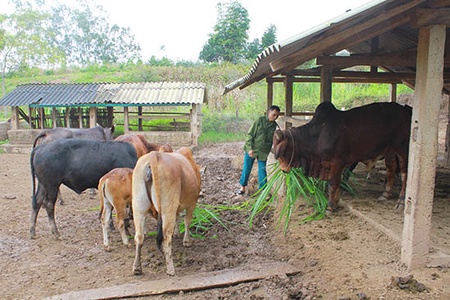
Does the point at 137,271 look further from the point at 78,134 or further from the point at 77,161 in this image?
the point at 78,134

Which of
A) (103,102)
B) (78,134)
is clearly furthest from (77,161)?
(103,102)

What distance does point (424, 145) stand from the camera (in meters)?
3.56

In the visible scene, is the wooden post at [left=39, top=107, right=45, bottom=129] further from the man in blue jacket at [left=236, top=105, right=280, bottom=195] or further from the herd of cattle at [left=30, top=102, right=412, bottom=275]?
the man in blue jacket at [left=236, top=105, right=280, bottom=195]

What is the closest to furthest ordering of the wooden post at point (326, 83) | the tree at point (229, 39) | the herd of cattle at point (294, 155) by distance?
the herd of cattle at point (294, 155) < the wooden post at point (326, 83) < the tree at point (229, 39)

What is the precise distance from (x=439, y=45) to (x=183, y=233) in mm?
4023

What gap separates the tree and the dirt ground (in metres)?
34.8

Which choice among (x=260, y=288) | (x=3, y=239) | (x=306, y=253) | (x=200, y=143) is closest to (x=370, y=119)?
(x=306, y=253)

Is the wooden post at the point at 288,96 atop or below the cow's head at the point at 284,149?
atop

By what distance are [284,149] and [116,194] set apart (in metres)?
2.58

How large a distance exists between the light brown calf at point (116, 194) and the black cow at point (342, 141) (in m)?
2.30

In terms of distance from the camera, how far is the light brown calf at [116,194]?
4.88 meters

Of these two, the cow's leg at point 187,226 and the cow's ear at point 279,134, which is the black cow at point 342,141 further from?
the cow's leg at point 187,226

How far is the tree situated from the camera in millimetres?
39781

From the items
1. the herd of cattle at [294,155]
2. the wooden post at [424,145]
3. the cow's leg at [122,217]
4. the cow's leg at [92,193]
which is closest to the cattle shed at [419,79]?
the wooden post at [424,145]
